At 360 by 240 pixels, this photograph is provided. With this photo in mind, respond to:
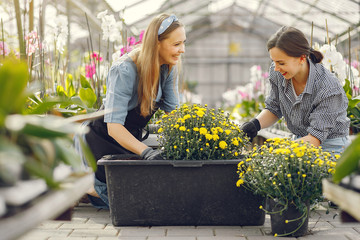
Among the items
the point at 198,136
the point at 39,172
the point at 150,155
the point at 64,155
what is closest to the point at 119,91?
the point at 150,155

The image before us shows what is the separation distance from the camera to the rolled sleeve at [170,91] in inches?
109

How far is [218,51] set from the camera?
66.1 feet

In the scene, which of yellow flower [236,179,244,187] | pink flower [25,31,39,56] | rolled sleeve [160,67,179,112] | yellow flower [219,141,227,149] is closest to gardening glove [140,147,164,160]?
yellow flower [219,141,227,149]

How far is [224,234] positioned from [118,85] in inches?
36.1

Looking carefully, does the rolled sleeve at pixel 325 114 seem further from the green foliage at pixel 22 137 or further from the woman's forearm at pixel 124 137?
the green foliage at pixel 22 137

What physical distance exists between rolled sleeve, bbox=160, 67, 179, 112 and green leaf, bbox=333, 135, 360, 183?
6.06ft

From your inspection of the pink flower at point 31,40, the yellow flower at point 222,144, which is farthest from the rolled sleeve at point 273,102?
the pink flower at point 31,40

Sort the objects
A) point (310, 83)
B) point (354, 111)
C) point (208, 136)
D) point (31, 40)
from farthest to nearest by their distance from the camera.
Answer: point (354, 111), point (31, 40), point (310, 83), point (208, 136)

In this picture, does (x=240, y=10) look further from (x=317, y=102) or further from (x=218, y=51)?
(x=317, y=102)

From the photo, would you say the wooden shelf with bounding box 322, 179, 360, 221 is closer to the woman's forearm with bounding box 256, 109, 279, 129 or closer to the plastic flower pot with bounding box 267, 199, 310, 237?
the plastic flower pot with bounding box 267, 199, 310, 237

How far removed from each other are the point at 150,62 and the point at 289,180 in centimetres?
96

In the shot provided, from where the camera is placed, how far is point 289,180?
1970mm

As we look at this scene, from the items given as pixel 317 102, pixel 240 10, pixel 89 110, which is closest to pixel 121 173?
pixel 89 110

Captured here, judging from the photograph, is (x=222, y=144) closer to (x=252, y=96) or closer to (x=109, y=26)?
(x=109, y=26)
